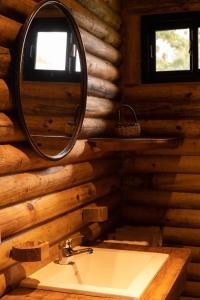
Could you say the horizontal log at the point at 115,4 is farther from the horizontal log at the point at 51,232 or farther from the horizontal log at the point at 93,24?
the horizontal log at the point at 51,232

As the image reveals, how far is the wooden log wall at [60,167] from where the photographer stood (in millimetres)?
2469

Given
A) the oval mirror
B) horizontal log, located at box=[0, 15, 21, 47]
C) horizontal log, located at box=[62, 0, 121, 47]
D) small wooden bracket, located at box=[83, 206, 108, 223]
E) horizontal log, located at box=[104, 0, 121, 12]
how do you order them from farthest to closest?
horizontal log, located at box=[104, 0, 121, 12], small wooden bracket, located at box=[83, 206, 108, 223], horizontal log, located at box=[62, 0, 121, 47], the oval mirror, horizontal log, located at box=[0, 15, 21, 47]

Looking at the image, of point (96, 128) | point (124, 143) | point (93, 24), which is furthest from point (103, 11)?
point (124, 143)

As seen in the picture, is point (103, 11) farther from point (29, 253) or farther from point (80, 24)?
point (29, 253)

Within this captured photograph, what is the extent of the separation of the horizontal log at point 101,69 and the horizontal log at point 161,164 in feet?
2.56

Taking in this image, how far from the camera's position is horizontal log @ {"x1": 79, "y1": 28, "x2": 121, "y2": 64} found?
141 inches

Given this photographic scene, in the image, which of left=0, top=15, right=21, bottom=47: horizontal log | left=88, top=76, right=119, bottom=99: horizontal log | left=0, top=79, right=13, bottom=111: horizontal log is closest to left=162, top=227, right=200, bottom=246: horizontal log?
left=88, top=76, right=119, bottom=99: horizontal log

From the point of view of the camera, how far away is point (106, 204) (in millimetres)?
4055

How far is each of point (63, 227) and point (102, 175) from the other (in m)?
0.90

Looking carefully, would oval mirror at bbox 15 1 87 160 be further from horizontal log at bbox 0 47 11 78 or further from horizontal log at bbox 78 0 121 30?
horizontal log at bbox 78 0 121 30

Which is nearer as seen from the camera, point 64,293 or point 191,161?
point 64,293

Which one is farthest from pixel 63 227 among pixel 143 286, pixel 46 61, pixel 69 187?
pixel 46 61

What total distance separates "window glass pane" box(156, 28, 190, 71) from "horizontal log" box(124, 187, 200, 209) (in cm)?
113

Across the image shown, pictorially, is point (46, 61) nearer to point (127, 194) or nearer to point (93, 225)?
point (93, 225)
